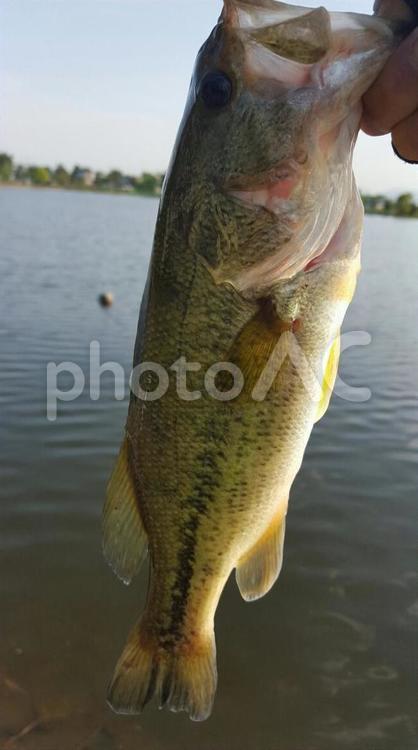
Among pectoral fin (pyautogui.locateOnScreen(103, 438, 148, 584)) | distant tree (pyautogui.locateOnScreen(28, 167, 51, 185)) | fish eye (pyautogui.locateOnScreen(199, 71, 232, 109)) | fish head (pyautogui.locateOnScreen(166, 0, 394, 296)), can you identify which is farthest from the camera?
distant tree (pyautogui.locateOnScreen(28, 167, 51, 185))

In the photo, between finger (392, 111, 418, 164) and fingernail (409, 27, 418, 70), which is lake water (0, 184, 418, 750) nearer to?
finger (392, 111, 418, 164)

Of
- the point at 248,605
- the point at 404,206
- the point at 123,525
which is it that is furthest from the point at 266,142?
the point at 404,206

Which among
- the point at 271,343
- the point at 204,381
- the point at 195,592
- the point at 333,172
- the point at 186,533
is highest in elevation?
the point at 333,172

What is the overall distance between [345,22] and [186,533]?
163cm

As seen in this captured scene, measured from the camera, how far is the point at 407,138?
2.02m

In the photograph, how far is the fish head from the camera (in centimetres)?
186

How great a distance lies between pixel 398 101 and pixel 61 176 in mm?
141979

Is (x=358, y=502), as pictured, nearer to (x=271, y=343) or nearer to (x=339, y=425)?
(x=339, y=425)

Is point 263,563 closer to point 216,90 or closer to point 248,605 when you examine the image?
point 216,90

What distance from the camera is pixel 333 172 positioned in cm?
195

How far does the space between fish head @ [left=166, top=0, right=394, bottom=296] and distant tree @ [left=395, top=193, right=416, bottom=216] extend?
311 ft

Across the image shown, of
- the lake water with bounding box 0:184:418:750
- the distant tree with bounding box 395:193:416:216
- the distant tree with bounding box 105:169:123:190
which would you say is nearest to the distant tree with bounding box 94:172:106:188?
the distant tree with bounding box 105:169:123:190

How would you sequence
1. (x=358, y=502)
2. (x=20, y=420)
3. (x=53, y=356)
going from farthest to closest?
(x=53, y=356), (x=20, y=420), (x=358, y=502)

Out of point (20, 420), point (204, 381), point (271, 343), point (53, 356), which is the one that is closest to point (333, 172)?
point (271, 343)
